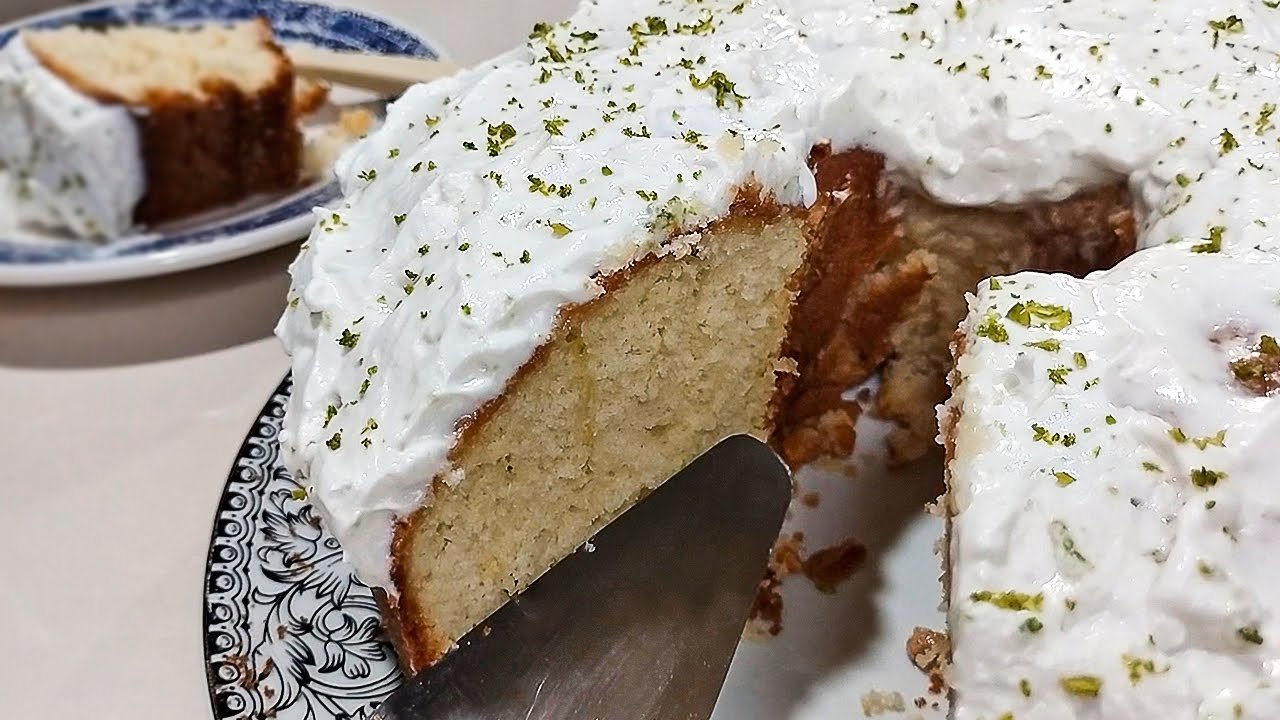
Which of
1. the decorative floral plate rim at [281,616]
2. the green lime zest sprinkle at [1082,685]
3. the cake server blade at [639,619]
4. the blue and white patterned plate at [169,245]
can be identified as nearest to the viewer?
the green lime zest sprinkle at [1082,685]

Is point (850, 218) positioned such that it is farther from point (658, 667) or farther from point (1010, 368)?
point (658, 667)

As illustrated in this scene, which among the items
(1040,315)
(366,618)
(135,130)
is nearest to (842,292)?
(1040,315)

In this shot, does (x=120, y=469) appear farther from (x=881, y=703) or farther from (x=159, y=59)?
(x=881, y=703)

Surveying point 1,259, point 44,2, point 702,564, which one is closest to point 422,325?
point 702,564

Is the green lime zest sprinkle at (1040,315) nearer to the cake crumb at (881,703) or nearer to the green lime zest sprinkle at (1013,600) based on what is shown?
the green lime zest sprinkle at (1013,600)

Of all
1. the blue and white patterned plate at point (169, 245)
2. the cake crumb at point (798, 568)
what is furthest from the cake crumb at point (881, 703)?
the blue and white patterned plate at point (169, 245)

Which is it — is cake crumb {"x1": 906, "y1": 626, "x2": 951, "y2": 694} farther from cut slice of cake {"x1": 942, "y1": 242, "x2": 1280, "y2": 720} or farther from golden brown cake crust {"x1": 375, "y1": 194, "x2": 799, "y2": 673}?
golden brown cake crust {"x1": 375, "y1": 194, "x2": 799, "y2": 673}

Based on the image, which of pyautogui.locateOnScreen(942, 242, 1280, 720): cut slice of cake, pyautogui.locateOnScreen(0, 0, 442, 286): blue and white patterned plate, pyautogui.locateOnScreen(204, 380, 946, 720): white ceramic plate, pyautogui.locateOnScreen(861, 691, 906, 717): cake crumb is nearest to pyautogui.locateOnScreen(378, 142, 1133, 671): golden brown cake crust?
pyautogui.locateOnScreen(204, 380, 946, 720): white ceramic plate
